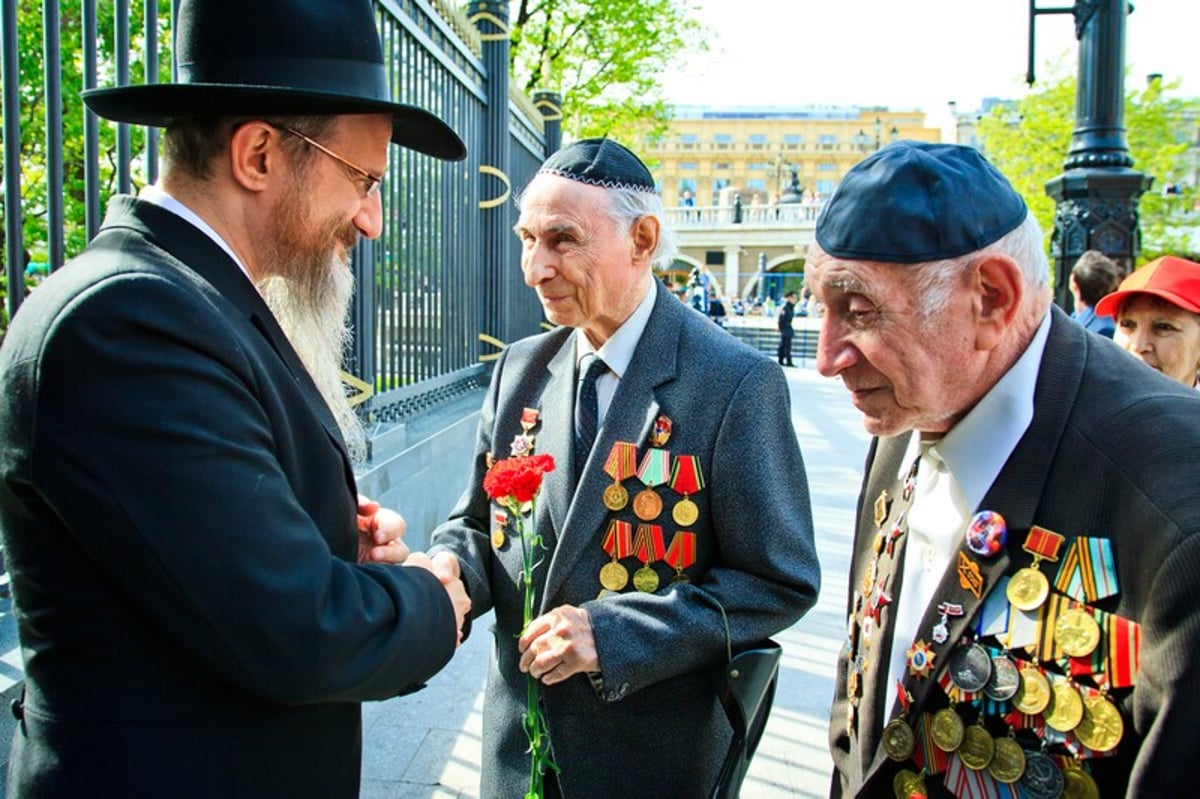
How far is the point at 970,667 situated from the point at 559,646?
81 cm

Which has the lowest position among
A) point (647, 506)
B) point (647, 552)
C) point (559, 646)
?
point (559, 646)

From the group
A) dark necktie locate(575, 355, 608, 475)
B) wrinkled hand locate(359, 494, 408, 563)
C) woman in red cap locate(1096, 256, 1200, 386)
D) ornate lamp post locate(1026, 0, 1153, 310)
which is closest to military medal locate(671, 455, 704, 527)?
dark necktie locate(575, 355, 608, 475)

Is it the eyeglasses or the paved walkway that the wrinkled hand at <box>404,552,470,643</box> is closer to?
the eyeglasses

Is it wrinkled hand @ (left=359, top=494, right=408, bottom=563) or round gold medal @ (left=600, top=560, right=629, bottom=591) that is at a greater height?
wrinkled hand @ (left=359, top=494, right=408, bottom=563)

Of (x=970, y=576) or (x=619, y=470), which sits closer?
(x=970, y=576)

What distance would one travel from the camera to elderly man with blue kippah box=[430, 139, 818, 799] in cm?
194

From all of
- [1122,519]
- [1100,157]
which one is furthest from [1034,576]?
[1100,157]

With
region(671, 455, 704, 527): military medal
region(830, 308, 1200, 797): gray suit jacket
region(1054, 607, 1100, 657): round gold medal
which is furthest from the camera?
region(671, 455, 704, 527): military medal

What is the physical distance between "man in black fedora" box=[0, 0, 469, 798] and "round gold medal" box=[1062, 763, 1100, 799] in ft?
3.06

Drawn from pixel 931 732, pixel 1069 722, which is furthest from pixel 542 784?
pixel 1069 722

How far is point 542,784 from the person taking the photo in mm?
2039

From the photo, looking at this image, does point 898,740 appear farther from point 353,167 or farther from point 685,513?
point 353,167

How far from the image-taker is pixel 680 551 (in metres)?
2.06

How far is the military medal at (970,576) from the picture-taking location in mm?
1371
